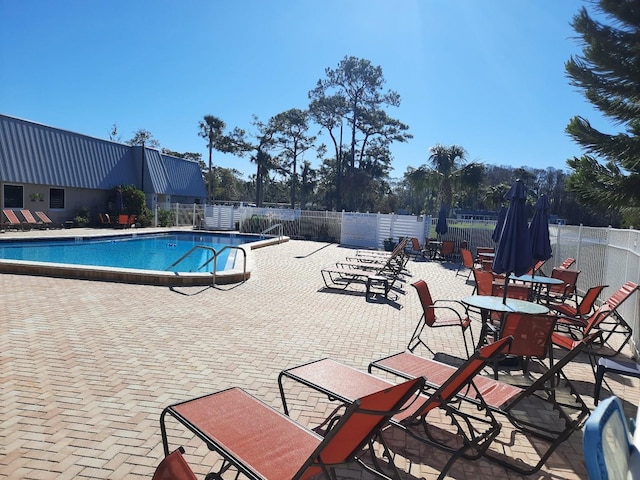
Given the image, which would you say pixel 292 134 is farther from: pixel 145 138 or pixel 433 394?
pixel 433 394

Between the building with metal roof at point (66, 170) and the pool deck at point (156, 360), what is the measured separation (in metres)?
14.8

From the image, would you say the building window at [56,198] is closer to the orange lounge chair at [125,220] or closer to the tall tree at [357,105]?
the orange lounge chair at [125,220]

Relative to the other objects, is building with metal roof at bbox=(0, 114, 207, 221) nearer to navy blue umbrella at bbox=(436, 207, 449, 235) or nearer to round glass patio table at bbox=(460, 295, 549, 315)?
navy blue umbrella at bbox=(436, 207, 449, 235)

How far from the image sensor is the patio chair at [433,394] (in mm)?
2592

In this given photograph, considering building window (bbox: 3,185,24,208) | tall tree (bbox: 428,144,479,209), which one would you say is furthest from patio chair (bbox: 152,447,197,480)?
building window (bbox: 3,185,24,208)

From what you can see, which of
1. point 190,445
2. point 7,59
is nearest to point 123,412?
point 190,445

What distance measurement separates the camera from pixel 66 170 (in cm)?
2256

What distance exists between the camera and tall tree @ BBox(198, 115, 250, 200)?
39278 mm

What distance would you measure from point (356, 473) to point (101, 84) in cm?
3034

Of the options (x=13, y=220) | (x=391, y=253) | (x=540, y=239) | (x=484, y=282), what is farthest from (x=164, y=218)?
(x=540, y=239)

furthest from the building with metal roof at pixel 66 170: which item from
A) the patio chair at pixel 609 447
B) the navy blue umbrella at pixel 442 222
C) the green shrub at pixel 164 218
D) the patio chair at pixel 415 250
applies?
the patio chair at pixel 609 447

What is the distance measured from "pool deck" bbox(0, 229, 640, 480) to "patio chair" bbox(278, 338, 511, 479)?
20 centimetres

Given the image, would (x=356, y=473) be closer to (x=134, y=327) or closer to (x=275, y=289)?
(x=134, y=327)

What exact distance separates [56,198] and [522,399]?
2566 centimetres
